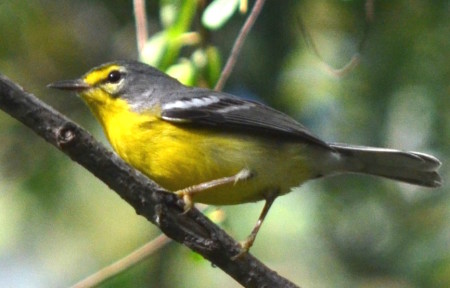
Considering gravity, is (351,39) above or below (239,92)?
above

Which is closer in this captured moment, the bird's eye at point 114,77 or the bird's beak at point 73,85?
the bird's beak at point 73,85

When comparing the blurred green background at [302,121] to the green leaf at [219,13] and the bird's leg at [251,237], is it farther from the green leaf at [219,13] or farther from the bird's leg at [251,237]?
the green leaf at [219,13]

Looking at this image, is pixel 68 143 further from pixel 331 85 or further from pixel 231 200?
pixel 331 85

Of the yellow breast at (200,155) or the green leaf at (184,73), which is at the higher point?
the green leaf at (184,73)

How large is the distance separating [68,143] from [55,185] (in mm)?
3489

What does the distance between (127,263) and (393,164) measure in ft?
5.46

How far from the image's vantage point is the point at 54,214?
21.7ft

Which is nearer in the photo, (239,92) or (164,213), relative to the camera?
(164,213)

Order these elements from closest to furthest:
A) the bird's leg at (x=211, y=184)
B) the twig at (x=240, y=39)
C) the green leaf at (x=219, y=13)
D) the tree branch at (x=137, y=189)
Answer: the tree branch at (x=137, y=189)
the bird's leg at (x=211, y=184)
the green leaf at (x=219, y=13)
the twig at (x=240, y=39)

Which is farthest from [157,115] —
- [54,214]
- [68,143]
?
[54,214]

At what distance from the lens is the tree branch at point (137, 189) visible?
3.04m

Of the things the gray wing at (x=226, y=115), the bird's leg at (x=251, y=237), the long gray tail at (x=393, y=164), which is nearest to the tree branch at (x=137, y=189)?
the bird's leg at (x=251, y=237)

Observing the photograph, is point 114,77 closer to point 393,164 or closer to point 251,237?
point 251,237

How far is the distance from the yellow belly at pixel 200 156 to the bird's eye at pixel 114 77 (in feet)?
1.00
